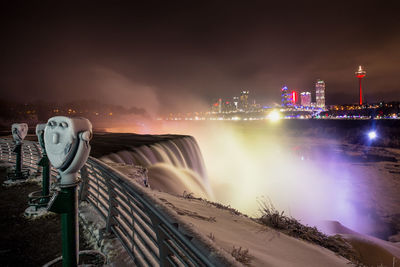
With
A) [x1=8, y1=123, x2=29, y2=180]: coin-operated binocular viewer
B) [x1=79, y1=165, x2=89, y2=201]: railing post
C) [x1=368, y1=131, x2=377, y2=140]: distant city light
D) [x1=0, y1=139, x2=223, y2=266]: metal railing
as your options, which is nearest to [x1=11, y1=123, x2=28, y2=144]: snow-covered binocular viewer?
[x1=8, y1=123, x2=29, y2=180]: coin-operated binocular viewer

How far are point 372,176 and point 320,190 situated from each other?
31.6ft

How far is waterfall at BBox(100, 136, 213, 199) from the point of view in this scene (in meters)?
11.2

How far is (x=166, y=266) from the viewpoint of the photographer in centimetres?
181

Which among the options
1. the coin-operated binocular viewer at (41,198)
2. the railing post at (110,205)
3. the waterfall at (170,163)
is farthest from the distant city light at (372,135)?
the coin-operated binocular viewer at (41,198)

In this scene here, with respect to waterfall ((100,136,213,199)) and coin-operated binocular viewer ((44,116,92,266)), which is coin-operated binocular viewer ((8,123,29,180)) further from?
coin-operated binocular viewer ((44,116,92,266))

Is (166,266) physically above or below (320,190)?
above

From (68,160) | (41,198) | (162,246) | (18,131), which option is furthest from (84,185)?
(162,246)

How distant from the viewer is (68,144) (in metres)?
2.25

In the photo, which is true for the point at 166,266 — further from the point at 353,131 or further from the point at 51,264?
the point at 353,131

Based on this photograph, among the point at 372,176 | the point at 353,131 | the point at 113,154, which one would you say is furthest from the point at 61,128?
the point at 353,131

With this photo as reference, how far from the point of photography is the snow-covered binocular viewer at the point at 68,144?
7.34 ft

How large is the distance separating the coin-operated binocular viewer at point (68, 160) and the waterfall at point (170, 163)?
7129mm

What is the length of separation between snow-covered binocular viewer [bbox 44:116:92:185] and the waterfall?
7437 millimetres

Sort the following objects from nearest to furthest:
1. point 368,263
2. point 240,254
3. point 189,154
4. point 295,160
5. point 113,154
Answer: point 240,254
point 368,263
point 113,154
point 189,154
point 295,160
